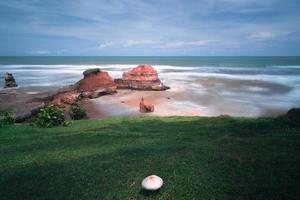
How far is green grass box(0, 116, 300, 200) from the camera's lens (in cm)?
784

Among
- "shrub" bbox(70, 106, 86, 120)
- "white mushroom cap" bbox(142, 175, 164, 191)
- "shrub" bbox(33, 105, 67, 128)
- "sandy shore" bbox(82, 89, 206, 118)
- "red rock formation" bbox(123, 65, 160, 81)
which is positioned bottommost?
"sandy shore" bbox(82, 89, 206, 118)

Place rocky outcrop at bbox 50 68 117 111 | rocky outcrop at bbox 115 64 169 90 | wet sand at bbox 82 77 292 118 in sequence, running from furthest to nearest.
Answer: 1. rocky outcrop at bbox 115 64 169 90
2. rocky outcrop at bbox 50 68 117 111
3. wet sand at bbox 82 77 292 118

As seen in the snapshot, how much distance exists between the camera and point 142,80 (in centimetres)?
3744

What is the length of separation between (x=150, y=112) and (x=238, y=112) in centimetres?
697

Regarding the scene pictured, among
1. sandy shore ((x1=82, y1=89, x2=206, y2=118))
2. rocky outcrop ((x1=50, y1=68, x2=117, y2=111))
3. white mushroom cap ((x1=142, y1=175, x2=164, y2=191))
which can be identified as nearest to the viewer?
white mushroom cap ((x1=142, y1=175, x2=164, y2=191))

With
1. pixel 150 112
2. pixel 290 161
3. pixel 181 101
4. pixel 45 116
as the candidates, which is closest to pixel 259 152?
pixel 290 161

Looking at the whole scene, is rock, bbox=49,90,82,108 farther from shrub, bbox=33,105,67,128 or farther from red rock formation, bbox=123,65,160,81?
red rock formation, bbox=123,65,160,81

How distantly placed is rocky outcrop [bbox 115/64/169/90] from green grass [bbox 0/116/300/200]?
22.0m

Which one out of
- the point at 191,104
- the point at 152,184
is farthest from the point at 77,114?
the point at 152,184

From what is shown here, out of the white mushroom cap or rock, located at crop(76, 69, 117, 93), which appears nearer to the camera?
the white mushroom cap

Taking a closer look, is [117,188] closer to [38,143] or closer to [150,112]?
[38,143]

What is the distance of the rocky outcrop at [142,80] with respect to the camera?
37.0m

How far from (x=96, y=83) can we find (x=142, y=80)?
640 cm

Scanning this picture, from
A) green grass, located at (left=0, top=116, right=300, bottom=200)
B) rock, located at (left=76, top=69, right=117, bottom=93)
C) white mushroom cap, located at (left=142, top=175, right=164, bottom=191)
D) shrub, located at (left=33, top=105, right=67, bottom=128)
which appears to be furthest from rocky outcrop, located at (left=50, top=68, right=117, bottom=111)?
white mushroom cap, located at (left=142, top=175, right=164, bottom=191)
